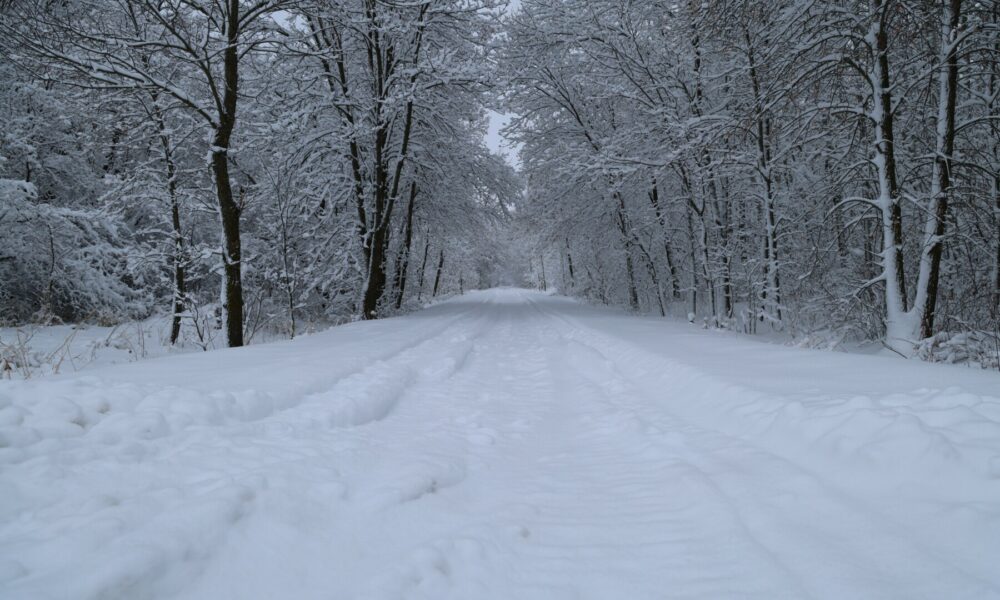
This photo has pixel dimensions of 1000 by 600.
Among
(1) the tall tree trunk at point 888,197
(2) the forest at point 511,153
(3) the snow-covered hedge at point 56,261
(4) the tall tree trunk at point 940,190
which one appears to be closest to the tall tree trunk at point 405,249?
(2) the forest at point 511,153

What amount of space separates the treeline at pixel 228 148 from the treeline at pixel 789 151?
3.28 m

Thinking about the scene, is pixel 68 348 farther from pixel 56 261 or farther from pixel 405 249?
pixel 405 249

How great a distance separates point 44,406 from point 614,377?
488 cm

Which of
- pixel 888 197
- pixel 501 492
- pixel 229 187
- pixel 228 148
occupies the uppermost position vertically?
pixel 228 148

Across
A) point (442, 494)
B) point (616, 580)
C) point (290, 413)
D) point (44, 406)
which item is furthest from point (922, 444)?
point (44, 406)

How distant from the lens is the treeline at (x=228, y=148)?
702 cm

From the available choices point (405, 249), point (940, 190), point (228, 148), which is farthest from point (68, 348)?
point (405, 249)

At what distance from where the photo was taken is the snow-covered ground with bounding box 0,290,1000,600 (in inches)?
58.8

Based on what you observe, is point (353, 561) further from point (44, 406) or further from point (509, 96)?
point (509, 96)

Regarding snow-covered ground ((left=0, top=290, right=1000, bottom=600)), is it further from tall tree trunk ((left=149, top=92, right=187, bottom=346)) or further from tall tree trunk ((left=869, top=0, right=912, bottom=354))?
tall tree trunk ((left=149, top=92, right=187, bottom=346))

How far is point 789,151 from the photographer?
8.20 meters

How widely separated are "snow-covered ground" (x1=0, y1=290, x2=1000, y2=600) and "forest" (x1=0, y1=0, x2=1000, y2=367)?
3.70m

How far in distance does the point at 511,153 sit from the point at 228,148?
10840 millimetres

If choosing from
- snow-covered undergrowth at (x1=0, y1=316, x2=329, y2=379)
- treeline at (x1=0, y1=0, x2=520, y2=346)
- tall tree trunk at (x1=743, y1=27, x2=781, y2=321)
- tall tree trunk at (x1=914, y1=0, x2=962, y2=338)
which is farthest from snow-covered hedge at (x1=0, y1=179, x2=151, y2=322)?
tall tree trunk at (x1=914, y1=0, x2=962, y2=338)
